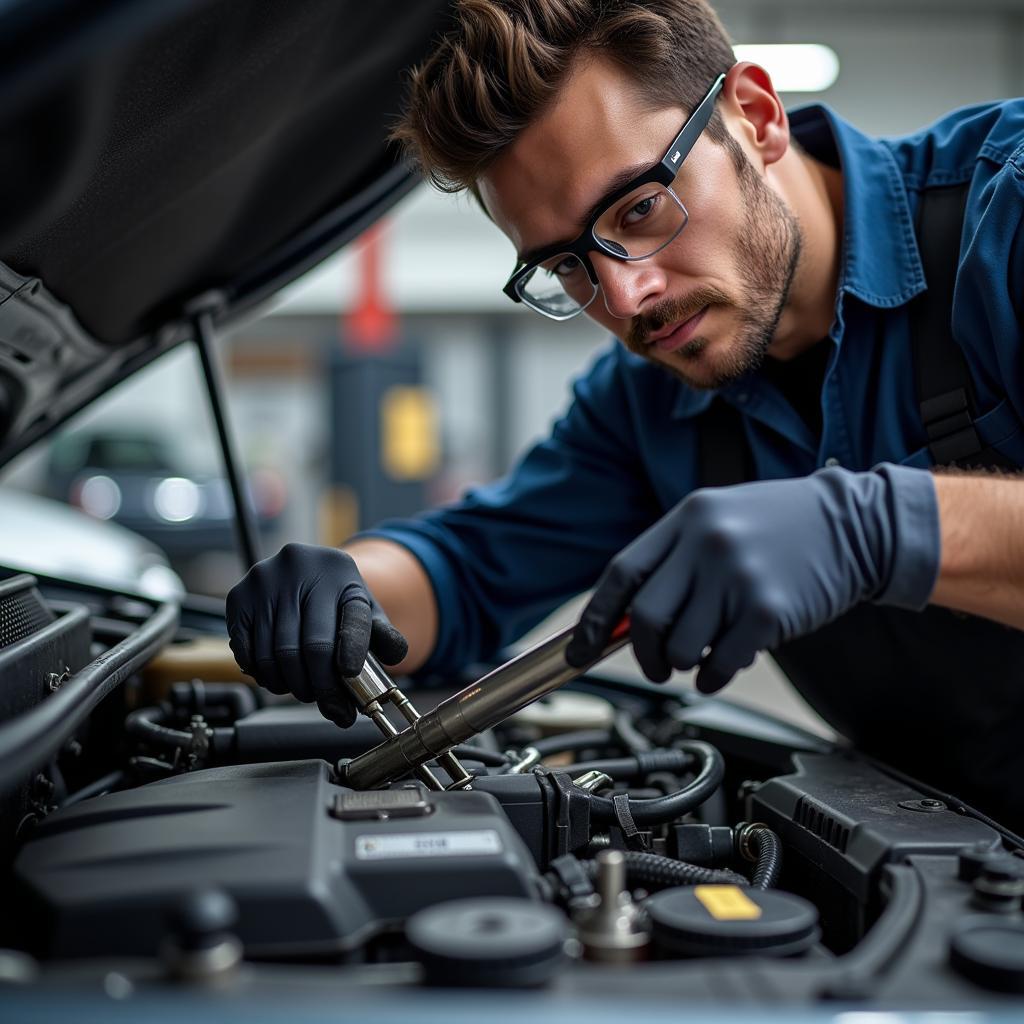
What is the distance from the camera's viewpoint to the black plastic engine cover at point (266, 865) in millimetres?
647

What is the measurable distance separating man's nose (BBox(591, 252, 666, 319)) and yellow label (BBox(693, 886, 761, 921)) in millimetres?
643

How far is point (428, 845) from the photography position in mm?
716

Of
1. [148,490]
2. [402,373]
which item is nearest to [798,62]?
[402,373]

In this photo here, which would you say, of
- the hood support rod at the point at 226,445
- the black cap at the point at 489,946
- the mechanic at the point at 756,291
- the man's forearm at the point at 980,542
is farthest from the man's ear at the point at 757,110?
the black cap at the point at 489,946

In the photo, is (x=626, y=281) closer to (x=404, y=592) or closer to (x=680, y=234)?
(x=680, y=234)

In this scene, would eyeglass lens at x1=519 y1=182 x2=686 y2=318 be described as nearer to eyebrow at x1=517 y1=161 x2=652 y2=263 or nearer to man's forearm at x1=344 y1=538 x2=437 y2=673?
eyebrow at x1=517 y1=161 x2=652 y2=263

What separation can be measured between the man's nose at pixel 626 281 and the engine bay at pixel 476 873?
0.48 meters

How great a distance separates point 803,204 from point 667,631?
0.72 m

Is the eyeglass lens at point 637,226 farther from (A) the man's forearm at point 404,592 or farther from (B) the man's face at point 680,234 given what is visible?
(A) the man's forearm at point 404,592

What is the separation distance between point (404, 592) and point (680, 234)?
58cm

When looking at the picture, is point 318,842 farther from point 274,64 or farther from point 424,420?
point 424,420

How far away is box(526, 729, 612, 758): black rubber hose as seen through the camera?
124 centimetres

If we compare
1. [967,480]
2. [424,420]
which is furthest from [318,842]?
[424,420]

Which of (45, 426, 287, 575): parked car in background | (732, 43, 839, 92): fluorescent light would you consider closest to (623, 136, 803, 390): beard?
(45, 426, 287, 575): parked car in background
